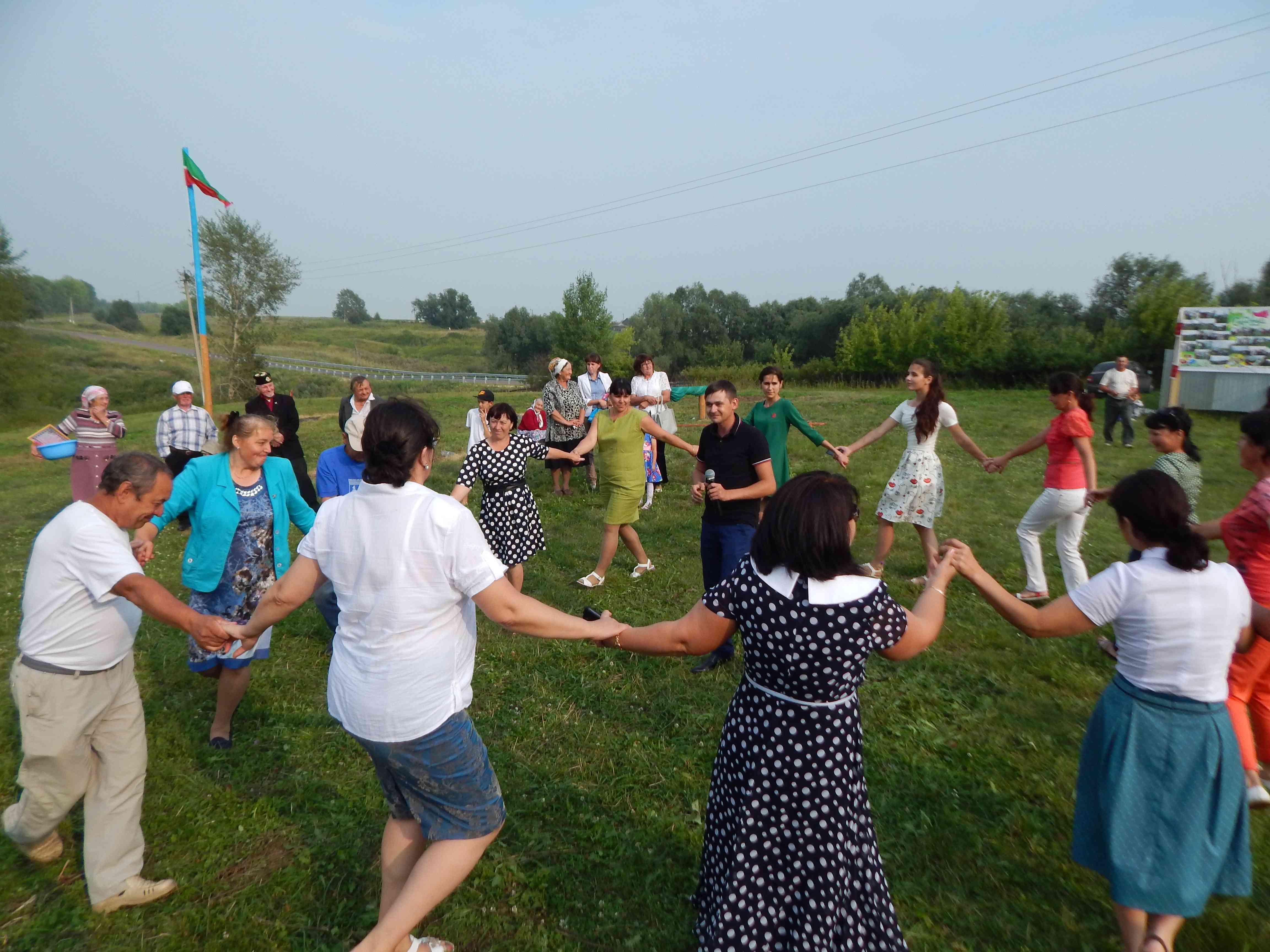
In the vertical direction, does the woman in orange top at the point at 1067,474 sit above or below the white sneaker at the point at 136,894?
above

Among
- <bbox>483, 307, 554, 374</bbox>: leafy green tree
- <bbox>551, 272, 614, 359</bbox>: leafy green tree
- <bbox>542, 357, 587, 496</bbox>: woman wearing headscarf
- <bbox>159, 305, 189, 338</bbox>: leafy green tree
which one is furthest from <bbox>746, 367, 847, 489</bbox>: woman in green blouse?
<bbox>159, 305, 189, 338</bbox>: leafy green tree

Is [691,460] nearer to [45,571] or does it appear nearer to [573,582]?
[573,582]

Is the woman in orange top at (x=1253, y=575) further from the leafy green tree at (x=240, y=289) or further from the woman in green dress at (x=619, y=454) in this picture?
the leafy green tree at (x=240, y=289)

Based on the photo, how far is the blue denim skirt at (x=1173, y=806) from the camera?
2.52 metres

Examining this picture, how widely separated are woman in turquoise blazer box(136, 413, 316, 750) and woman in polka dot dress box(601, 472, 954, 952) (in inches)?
103

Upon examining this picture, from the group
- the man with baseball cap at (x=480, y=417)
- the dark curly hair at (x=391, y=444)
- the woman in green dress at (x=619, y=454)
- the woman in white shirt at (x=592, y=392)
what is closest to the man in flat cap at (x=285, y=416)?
the man with baseball cap at (x=480, y=417)

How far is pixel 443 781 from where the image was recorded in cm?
254

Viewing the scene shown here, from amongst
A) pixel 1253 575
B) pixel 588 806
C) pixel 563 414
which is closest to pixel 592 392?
pixel 563 414

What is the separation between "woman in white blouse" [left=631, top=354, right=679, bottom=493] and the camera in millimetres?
10422

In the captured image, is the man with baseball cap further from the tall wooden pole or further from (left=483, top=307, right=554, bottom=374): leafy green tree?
(left=483, top=307, right=554, bottom=374): leafy green tree

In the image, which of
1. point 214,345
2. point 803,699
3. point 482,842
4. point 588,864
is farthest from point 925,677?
point 214,345

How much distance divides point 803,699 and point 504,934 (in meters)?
1.73

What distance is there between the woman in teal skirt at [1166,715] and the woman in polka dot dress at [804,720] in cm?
59

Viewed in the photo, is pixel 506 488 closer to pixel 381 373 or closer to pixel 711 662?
pixel 711 662
